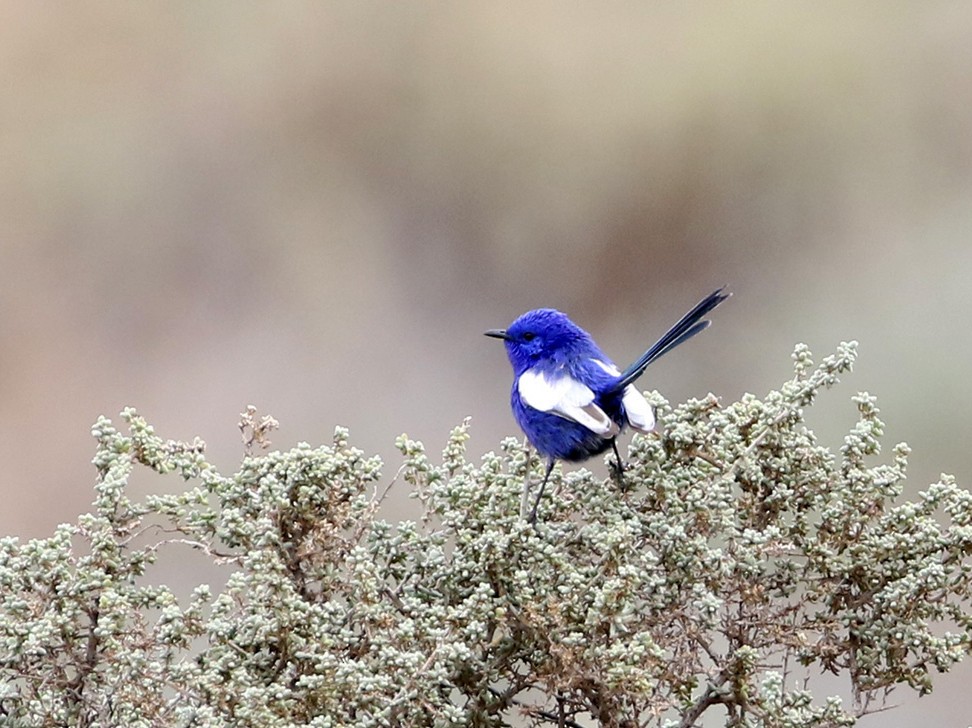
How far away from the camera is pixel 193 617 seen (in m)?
0.77

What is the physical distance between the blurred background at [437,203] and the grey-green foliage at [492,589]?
125 centimetres

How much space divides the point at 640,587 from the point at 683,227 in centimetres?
148

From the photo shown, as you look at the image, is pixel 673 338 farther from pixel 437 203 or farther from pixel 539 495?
pixel 437 203

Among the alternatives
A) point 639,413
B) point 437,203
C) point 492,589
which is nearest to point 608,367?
point 639,413

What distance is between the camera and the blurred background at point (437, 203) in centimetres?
215

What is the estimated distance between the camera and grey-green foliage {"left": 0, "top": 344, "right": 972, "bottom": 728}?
742 millimetres

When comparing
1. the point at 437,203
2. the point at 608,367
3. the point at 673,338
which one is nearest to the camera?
the point at 673,338

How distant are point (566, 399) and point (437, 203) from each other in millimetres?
1285

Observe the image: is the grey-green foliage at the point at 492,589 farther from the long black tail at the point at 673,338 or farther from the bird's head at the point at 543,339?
the bird's head at the point at 543,339

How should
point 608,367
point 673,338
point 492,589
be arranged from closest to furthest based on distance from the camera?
point 492,589 < point 673,338 < point 608,367

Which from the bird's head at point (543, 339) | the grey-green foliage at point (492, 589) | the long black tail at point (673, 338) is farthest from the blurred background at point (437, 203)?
the grey-green foliage at point (492, 589)

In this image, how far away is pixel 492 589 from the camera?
Answer: 0.77m

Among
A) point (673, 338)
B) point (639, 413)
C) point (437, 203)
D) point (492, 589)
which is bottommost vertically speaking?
point (492, 589)

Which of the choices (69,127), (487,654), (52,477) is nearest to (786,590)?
(487,654)
